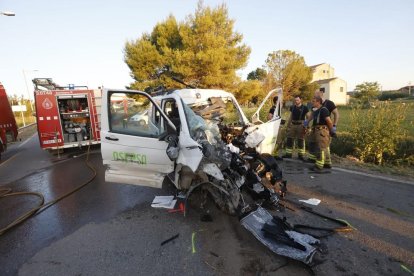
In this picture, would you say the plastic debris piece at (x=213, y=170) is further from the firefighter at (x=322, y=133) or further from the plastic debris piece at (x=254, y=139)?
the firefighter at (x=322, y=133)

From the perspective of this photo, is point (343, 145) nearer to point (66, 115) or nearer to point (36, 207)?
point (36, 207)

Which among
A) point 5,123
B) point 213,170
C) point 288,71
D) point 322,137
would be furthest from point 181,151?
point 288,71

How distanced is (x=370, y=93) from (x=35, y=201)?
1892 inches

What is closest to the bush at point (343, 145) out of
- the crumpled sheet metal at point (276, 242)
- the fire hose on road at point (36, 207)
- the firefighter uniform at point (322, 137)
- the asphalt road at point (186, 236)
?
the firefighter uniform at point (322, 137)

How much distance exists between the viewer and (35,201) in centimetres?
484

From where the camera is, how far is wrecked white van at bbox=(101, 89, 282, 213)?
3.35 meters

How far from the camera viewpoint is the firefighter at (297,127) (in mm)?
7293

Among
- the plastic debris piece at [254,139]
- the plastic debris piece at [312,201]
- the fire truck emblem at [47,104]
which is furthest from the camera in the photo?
the fire truck emblem at [47,104]

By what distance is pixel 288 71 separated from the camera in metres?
37.0

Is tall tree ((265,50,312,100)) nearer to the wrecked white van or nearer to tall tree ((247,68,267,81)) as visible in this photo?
tall tree ((247,68,267,81))

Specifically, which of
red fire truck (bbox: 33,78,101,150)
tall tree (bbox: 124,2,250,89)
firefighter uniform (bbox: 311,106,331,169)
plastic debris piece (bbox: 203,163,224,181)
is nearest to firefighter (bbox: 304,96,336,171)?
firefighter uniform (bbox: 311,106,331,169)

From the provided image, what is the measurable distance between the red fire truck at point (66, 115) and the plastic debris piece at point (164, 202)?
19.7ft

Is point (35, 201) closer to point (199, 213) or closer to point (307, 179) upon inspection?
point (199, 213)

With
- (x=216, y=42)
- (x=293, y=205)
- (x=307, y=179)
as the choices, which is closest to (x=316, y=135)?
(x=307, y=179)
